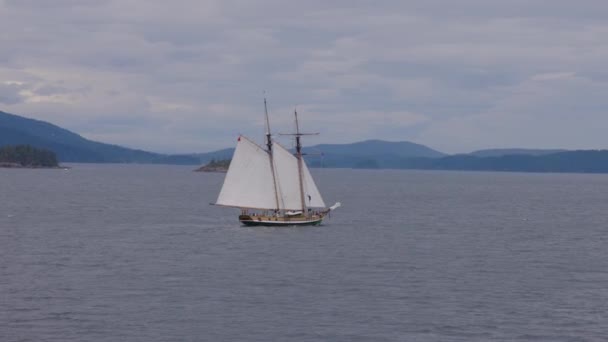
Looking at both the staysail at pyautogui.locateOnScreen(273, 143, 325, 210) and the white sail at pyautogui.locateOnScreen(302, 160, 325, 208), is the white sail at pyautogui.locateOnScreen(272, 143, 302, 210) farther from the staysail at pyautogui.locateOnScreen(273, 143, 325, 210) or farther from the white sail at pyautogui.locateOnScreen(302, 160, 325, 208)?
the white sail at pyautogui.locateOnScreen(302, 160, 325, 208)

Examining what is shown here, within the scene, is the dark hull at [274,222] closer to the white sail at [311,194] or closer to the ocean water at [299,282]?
the ocean water at [299,282]

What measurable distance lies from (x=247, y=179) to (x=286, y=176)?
416cm

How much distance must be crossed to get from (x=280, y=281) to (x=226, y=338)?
51.0 feet

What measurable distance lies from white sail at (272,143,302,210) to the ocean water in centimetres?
362

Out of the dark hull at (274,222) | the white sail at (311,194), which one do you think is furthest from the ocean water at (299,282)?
the white sail at (311,194)

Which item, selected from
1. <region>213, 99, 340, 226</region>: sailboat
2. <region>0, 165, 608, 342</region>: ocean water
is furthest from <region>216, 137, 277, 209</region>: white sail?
<region>0, 165, 608, 342</region>: ocean water

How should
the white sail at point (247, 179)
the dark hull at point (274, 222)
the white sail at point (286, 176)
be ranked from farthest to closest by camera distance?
the dark hull at point (274, 222) → the white sail at point (286, 176) → the white sail at point (247, 179)

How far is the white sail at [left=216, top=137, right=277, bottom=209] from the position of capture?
90188 mm

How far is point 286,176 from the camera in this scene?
303 feet

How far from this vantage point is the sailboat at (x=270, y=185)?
9044 centimetres

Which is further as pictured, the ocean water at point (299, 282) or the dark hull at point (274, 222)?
the dark hull at point (274, 222)

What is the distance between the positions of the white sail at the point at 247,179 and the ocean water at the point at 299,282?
346 cm

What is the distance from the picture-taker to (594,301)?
49.6m

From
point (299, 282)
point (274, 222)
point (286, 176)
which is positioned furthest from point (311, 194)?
point (299, 282)
